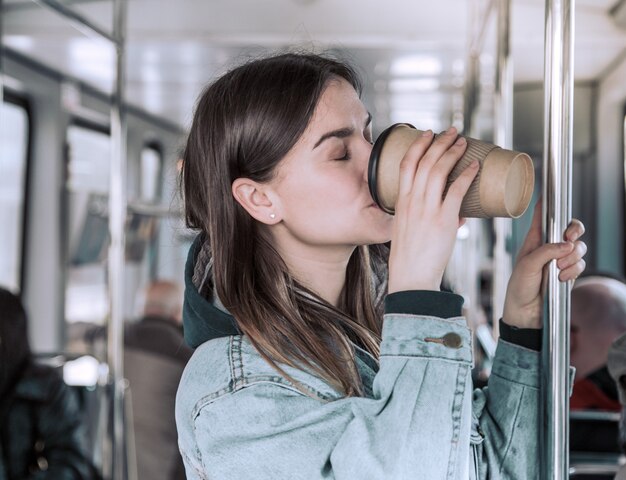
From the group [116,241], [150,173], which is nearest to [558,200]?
[116,241]

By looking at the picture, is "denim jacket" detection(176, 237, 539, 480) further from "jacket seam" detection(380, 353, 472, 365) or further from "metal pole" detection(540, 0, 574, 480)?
"metal pole" detection(540, 0, 574, 480)

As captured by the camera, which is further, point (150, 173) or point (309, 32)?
point (150, 173)

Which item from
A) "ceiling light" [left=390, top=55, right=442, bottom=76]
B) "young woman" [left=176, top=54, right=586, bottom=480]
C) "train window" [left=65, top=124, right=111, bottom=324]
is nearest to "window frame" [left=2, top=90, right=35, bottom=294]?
"train window" [left=65, top=124, right=111, bottom=324]

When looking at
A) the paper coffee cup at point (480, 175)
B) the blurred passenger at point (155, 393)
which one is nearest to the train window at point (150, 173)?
the blurred passenger at point (155, 393)

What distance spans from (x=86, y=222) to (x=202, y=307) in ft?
17.7

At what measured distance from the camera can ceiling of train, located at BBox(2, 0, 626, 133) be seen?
13.4 ft

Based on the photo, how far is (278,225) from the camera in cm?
105

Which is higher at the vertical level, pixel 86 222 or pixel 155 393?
pixel 86 222

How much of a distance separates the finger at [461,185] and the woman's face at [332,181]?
0.46ft

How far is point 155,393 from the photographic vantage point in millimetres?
3609

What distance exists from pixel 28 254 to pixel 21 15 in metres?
1.92

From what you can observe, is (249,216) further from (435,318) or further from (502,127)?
(502,127)

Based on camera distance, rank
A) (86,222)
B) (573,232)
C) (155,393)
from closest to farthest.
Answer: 1. (573,232)
2. (155,393)
3. (86,222)

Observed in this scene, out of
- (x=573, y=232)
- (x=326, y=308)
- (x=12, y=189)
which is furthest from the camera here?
(x=12, y=189)
